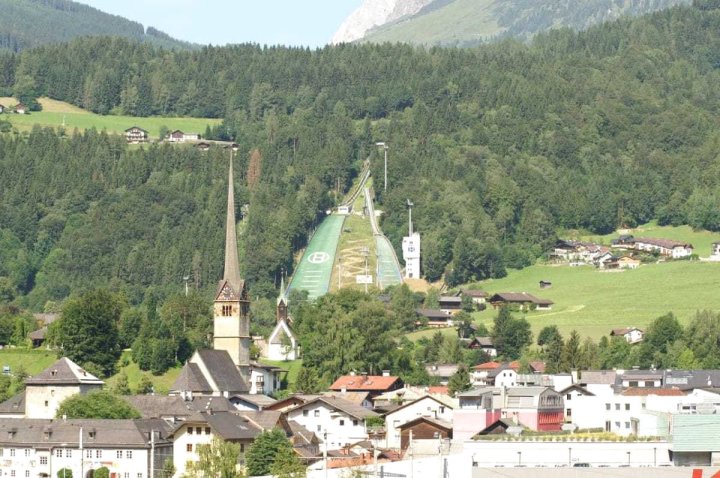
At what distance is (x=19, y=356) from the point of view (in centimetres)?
14588

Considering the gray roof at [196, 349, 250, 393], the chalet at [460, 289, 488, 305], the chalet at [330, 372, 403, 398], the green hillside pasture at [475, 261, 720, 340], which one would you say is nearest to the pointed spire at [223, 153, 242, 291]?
the gray roof at [196, 349, 250, 393]

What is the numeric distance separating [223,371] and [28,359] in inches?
733

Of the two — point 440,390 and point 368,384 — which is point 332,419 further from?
point 440,390

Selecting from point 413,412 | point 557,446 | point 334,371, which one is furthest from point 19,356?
point 557,446

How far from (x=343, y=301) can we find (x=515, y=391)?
45570mm

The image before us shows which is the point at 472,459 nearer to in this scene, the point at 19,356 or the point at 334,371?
the point at 334,371

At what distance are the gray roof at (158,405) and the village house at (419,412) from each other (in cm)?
1143

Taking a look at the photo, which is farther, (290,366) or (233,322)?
(290,366)

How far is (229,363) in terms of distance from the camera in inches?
5379

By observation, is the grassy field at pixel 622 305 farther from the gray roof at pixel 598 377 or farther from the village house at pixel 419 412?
the village house at pixel 419 412

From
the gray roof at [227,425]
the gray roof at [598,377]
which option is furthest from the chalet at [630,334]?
the gray roof at [227,425]

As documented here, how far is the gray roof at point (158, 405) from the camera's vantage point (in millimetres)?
114062

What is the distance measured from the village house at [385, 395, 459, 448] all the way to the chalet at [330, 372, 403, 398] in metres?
12.8

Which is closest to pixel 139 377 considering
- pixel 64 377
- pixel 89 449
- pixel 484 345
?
pixel 64 377
